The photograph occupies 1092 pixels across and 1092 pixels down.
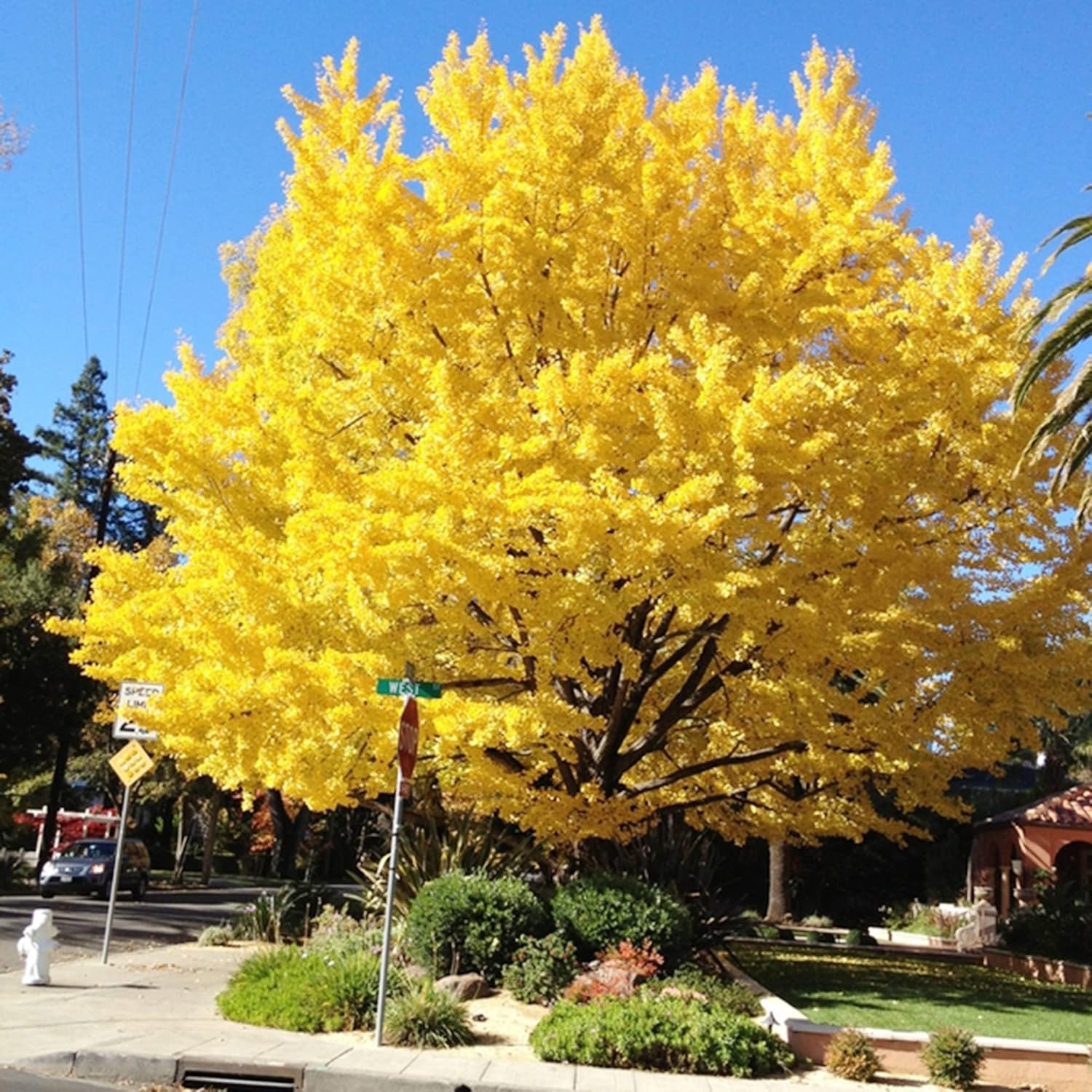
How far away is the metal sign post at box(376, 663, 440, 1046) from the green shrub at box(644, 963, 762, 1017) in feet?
7.60

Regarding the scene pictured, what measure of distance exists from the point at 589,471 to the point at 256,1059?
562cm

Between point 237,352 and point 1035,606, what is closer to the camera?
point 1035,606

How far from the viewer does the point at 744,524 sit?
1023 cm

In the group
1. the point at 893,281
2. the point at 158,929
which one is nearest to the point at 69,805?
the point at 158,929

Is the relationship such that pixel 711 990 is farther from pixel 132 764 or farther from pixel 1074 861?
pixel 1074 861

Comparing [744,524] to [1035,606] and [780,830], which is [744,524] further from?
[780,830]

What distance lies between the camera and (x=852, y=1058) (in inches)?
335

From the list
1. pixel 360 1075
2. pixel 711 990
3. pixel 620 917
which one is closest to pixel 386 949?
pixel 360 1075

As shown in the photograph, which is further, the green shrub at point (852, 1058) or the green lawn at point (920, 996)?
the green lawn at point (920, 996)

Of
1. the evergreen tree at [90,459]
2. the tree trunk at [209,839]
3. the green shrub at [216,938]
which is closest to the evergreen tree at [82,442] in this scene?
the evergreen tree at [90,459]

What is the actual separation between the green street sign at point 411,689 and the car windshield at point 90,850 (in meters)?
21.6

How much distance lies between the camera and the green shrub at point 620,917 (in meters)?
11.1

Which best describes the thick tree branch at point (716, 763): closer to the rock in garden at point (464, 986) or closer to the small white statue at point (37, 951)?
the rock in garden at point (464, 986)

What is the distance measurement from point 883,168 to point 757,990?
8.93 metres
